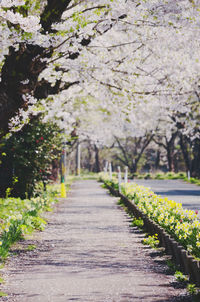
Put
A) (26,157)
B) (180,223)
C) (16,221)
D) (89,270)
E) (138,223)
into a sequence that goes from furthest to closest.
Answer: (26,157) → (138,223) → (16,221) → (180,223) → (89,270)

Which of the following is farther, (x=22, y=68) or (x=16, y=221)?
(x=16, y=221)

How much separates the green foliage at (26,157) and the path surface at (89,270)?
558cm

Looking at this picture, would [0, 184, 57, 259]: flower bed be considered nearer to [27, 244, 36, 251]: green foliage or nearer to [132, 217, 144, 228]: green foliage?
[27, 244, 36, 251]: green foliage

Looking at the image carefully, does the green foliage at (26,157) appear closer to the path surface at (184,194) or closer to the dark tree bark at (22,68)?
the path surface at (184,194)

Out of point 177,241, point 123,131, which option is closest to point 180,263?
point 177,241

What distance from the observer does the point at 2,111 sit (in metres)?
10.5

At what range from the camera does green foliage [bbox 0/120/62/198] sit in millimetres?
17766

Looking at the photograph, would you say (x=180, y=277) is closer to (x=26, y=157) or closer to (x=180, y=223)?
(x=180, y=223)

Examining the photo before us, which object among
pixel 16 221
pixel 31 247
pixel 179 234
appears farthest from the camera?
pixel 16 221

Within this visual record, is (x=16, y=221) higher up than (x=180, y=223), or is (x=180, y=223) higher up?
(x=180, y=223)

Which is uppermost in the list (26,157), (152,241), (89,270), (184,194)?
(26,157)

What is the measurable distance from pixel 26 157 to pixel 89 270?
10.7 m

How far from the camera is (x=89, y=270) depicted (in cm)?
770

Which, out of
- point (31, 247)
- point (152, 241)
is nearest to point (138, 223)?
point (152, 241)
